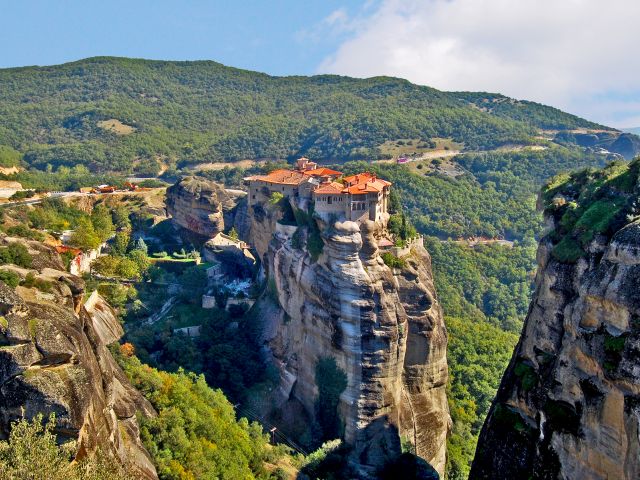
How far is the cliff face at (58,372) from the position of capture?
63.8 ft

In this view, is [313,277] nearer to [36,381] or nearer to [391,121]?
[36,381]

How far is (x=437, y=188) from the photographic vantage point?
92875 mm

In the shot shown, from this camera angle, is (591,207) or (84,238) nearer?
(591,207)

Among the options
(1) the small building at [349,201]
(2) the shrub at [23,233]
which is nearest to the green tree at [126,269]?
(2) the shrub at [23,233]

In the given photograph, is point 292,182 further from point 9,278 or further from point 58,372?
point 58,372

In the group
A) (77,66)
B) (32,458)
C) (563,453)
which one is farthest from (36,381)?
(77,66)

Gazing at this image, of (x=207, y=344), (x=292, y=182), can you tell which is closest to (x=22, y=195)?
(x=207, y=344)

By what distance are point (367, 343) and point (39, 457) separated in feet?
82.4

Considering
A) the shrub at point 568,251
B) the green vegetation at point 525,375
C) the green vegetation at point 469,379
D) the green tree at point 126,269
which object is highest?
the shrub at point 568,251

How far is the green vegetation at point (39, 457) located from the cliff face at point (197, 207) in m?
44.1

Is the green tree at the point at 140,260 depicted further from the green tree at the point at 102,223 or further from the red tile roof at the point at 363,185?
the red tile roof at the point at 363,185

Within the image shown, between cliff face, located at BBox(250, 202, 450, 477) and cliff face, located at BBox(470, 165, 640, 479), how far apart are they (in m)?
13.7

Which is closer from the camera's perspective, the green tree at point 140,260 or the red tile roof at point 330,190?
the red tile roof at point 330,190

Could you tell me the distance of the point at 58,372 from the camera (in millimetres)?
20328
